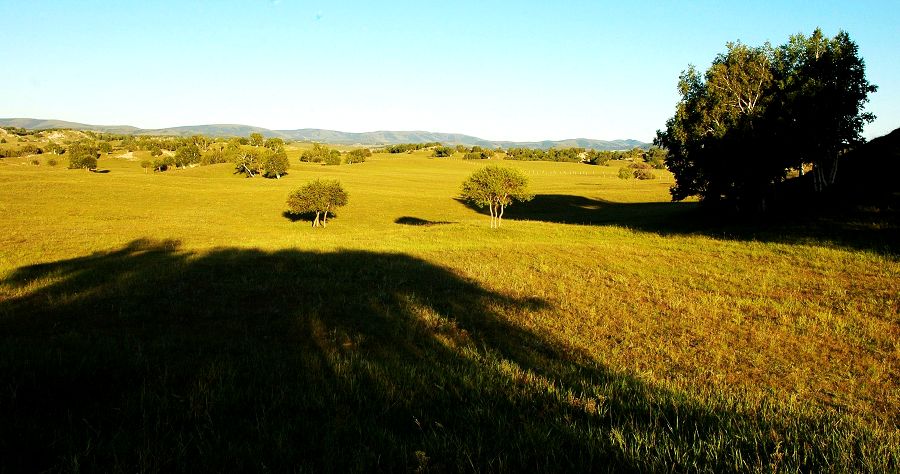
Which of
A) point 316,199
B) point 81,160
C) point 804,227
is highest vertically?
point 804,227

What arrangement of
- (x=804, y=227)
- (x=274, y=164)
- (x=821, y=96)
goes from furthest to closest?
(x=274, y=164), (x=821, y=96), (x=804, y=227)

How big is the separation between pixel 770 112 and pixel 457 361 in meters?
36.9

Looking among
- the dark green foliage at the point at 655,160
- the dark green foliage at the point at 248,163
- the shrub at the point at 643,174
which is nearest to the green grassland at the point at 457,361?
the dark green foliage at the point at 248,163

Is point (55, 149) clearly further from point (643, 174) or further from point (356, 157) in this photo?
point (643, 174)

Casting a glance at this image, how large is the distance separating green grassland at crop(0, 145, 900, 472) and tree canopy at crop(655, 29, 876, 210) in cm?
1149

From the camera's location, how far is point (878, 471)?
12.7 feet


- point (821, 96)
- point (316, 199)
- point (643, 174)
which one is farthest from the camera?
point (643, 174)

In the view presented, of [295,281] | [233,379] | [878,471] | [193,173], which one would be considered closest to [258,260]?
[295,281]

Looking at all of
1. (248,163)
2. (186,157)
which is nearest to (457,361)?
(248,163)

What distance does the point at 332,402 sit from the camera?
505 centimetres

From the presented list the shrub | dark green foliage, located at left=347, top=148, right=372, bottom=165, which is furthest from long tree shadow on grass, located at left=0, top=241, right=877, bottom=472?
dark green foliage, located at left=347, top=148, right=372, bottom=165

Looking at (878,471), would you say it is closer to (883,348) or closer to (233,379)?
(233,379)

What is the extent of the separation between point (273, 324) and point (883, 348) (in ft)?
42.9

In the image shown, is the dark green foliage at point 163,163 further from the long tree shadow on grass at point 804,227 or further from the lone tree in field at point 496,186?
the long tree shadow on grass at point 804,227
